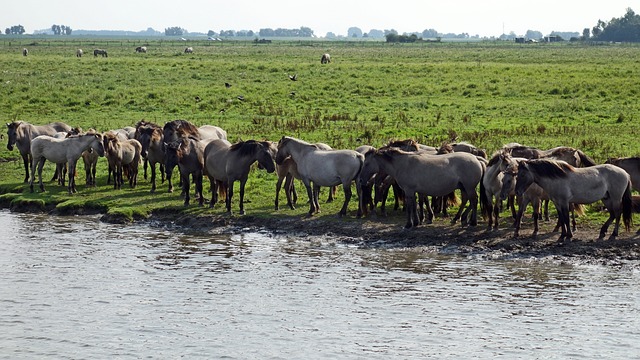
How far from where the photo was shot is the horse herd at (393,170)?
632 inches

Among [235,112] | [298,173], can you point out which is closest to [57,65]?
[235,112]

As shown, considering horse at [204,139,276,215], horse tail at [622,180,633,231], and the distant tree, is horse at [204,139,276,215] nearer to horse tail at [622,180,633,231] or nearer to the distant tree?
horse tail at [622,180,633,231]

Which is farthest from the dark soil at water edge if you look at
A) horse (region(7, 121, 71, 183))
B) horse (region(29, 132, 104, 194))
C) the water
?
horse (region(7, 121, 71, 183))

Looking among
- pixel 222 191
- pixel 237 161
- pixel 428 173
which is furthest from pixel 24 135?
pixel 428 173

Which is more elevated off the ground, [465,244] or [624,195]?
[624,195]

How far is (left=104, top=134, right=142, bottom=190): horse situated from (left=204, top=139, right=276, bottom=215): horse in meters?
2.99

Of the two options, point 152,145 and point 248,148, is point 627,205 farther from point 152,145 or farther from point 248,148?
point 152,145

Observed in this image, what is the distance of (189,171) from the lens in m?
20.2

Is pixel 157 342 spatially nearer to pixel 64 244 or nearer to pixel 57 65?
pixel 64 244

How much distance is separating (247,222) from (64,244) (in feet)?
11.7

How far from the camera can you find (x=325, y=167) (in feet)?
60.5

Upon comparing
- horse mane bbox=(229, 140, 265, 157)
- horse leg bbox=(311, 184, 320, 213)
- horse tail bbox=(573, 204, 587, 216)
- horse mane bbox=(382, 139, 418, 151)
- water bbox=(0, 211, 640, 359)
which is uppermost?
horse mane bbox=(382, 139, 418, 151)

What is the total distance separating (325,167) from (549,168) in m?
4.54

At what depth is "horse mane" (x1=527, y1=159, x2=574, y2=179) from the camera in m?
15.9
